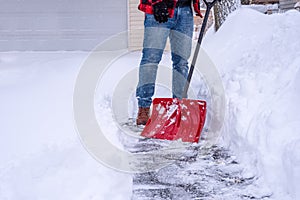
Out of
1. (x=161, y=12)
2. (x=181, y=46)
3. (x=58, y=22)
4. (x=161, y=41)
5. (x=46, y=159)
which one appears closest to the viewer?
(x=46, y=159)

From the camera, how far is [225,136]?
327cm

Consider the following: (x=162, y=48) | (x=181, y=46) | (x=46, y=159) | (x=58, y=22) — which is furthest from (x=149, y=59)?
(x=58, y=22)

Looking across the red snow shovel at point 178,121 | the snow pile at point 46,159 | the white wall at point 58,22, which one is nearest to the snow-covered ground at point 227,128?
the snow pile at point 46,159

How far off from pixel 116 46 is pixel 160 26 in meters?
5.72

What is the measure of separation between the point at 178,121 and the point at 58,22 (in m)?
6.46

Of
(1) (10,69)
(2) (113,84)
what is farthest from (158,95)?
(1) (10,69)

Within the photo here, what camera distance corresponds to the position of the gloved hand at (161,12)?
3.58 m

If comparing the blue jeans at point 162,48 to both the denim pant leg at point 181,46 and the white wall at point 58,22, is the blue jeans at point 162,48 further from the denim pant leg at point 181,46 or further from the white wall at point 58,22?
the white wall at point 58,22

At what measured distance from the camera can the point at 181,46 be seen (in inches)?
154

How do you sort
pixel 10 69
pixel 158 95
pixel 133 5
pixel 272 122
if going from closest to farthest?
pixel 272 122 < pixel 158 95 < pixel 10 69 < pixel 133 5

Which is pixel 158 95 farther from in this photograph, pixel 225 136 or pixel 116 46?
pixel 116 46

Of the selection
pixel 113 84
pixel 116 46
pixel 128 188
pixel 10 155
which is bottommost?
pixel 116 46

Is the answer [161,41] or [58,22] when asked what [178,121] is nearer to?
[161,41]

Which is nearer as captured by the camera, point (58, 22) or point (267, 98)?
point (267, 98)
